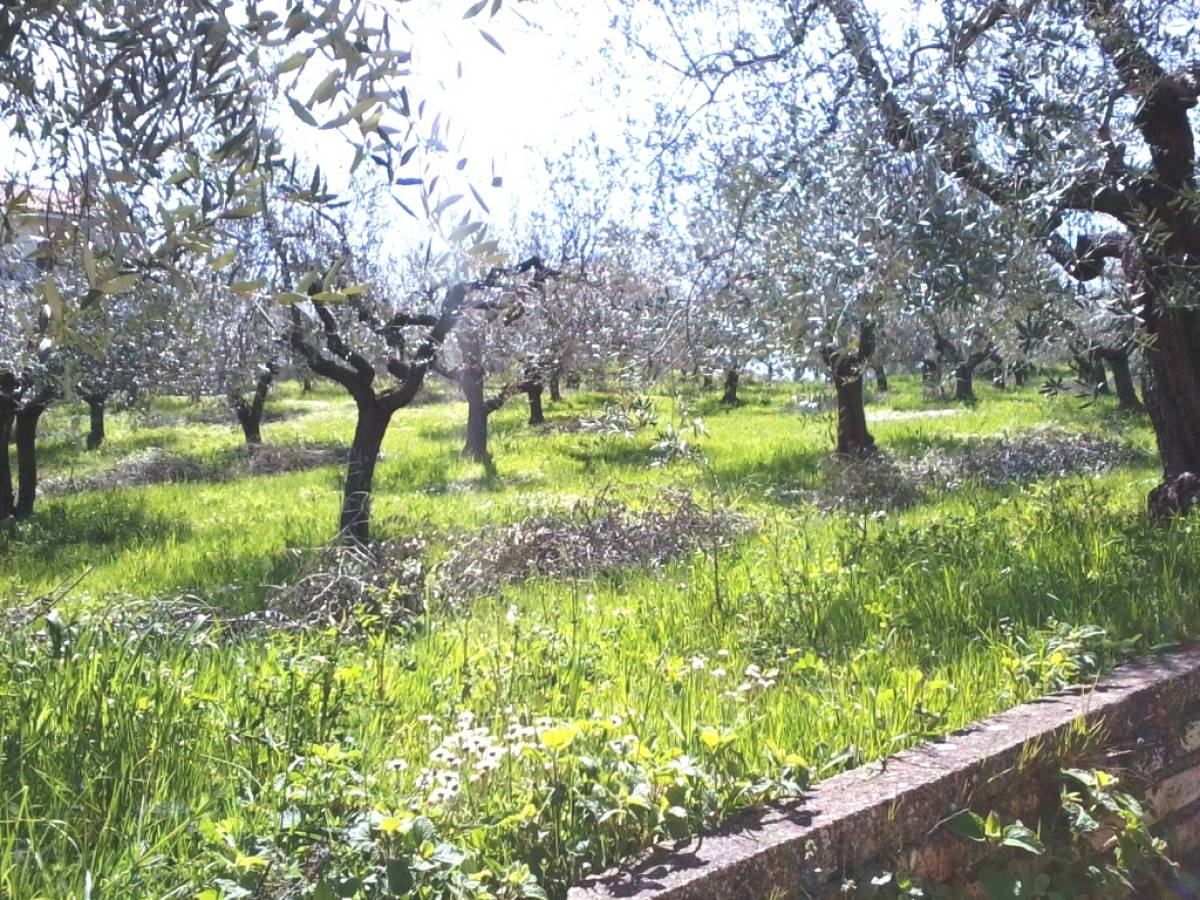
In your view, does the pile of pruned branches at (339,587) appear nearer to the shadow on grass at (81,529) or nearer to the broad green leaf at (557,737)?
the broad green leaf at (557,737)

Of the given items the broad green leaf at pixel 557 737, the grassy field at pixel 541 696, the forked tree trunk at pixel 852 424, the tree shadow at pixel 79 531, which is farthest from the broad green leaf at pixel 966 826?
the forked tree trunk at pixel 852 424

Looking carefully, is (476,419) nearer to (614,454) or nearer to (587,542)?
(614,454)

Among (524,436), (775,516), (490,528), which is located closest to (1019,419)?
(524,436)

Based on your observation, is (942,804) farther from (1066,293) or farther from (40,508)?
(40,508)

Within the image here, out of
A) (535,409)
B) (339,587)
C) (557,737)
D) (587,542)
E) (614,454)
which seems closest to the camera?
(557,737)

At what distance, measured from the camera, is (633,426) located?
Answer: 24.7ft

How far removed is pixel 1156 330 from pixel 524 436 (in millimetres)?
17892

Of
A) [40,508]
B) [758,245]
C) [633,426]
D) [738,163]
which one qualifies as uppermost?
[738,163]

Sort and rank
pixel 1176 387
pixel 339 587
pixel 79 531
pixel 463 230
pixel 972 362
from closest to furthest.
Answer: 1. pixel 463 230
2. pixel 339 587
3. pixel 972 362
4. pixel 1176 387
5. pixel 79 531

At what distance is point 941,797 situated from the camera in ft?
10.4

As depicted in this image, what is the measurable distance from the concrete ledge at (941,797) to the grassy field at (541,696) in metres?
0.13

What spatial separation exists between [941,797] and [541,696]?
1544 millimetres

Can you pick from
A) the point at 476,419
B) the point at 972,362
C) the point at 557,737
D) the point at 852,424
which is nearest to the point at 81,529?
the point at 476,419

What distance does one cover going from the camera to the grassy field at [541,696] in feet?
8.73
